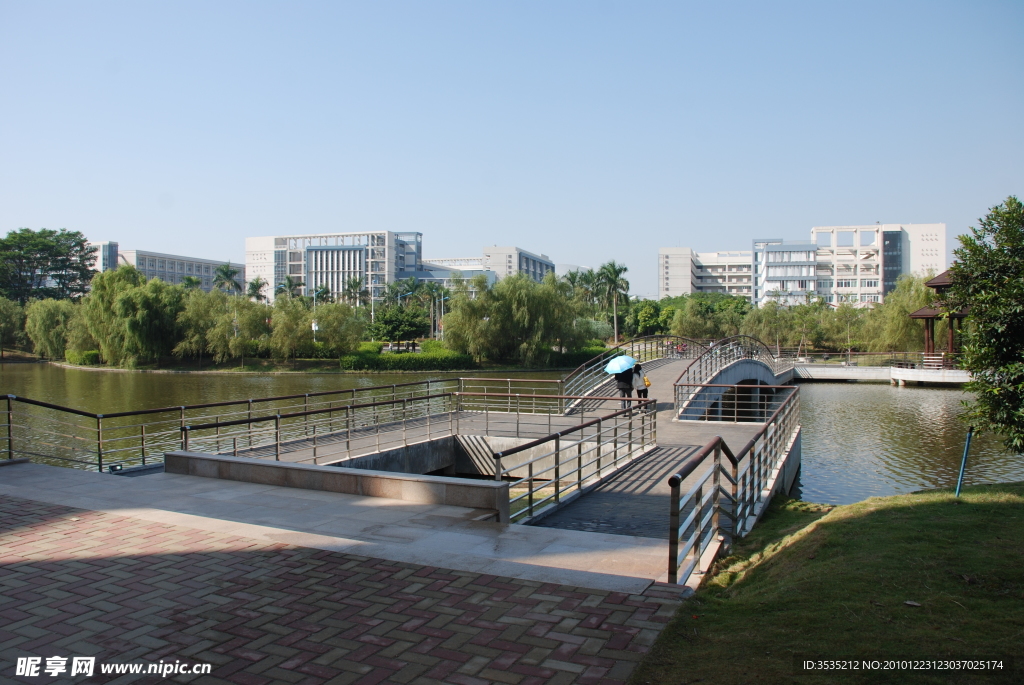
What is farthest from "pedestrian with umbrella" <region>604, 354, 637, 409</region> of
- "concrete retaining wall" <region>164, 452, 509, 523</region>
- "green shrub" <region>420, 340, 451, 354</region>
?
"green shrub" <region>420, 340, 451, 354</region>

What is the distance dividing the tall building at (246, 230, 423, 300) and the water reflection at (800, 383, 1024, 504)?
413ft

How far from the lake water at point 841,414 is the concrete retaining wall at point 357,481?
1021cm

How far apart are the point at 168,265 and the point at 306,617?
18296 centimetres

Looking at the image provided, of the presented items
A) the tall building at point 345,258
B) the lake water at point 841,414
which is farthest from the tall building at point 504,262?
the lake water at point 841,414

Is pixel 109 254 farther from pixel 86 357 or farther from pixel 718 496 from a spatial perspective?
pixel 718 496

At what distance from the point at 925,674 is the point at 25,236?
11639 cm

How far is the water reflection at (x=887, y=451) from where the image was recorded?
16422 mm

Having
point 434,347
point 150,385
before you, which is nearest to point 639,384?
point 150,385

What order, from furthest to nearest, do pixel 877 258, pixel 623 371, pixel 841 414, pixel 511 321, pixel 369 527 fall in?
1. pixel 877 258
2. pixel 511 321
3. pixel 841 414
4. pixel 623 371
5. pixel 369 527

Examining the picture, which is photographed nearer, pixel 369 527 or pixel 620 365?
pixel 369 527

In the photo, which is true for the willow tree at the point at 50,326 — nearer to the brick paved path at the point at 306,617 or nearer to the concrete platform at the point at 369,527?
the concrete platform at the point at 369,527

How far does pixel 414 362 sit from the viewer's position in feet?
181

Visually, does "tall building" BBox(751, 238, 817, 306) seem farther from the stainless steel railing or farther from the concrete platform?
the concrete platform

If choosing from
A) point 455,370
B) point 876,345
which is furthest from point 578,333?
point 876,345
